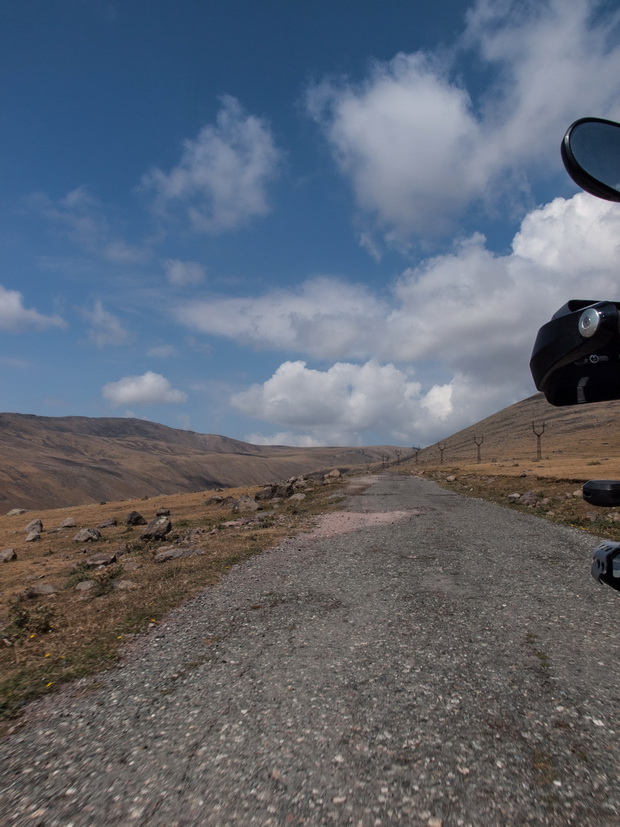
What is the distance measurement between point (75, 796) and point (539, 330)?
4.78 metres

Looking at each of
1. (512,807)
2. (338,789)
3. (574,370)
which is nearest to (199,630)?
(338,789)

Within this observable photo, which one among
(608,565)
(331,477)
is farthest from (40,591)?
(331,477)

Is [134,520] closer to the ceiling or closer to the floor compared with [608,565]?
closer to the floor

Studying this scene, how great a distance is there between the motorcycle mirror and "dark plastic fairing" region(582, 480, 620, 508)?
2.08 m

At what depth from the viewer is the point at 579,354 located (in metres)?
2.01

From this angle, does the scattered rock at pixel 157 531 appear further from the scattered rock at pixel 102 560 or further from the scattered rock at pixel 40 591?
the scattered rock at pixel 40 591

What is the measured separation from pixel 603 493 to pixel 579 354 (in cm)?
64

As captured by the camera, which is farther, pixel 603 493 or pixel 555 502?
pixel 555 502

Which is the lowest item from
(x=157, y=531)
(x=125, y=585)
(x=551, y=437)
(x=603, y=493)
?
(x=125, y=585)

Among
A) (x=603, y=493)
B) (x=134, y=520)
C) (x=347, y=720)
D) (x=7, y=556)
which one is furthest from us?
(x=134, y=520)

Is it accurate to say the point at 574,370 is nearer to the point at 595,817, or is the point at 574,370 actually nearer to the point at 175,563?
the point at 595,817

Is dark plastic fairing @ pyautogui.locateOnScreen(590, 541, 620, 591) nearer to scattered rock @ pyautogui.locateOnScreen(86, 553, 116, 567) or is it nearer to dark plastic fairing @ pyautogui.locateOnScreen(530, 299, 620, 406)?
dark plastic fairing @ pyautogui.locateOnScreen(530, 299, 620, 406)

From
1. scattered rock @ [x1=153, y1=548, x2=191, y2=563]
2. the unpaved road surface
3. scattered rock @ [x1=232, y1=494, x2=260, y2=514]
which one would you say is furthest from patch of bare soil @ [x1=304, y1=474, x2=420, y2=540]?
the unpaved road surface

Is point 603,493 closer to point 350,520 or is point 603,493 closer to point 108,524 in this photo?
point 350,520
